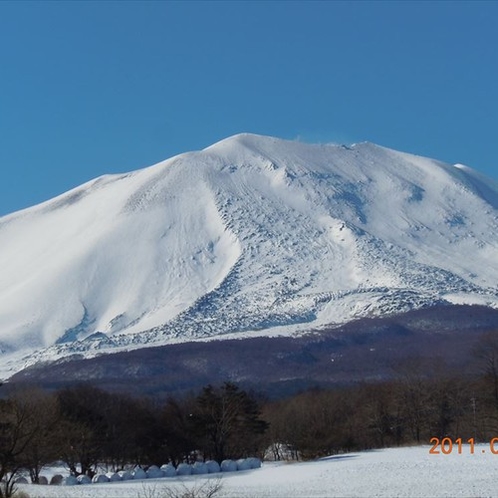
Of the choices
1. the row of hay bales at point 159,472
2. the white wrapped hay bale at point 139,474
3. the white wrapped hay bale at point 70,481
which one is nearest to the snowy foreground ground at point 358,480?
the row of hay bales at point 159,472

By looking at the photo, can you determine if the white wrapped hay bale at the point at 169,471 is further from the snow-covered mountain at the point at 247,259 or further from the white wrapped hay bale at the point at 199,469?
the snow-covered mountain at the point at 247,259

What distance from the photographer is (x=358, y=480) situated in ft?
132

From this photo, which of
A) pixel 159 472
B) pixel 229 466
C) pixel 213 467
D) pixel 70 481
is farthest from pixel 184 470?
pixel 70 481

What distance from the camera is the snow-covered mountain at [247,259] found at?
157000mm

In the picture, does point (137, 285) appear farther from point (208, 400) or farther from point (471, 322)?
point (208, 400)

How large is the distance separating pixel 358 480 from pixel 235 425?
72.6 feet

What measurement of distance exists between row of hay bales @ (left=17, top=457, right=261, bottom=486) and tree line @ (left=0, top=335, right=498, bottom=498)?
184 centimetres

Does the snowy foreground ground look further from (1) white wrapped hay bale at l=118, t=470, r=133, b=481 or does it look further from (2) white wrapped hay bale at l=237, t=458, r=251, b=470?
(1) white wrapped hay bale at l=118, t=470, r=133, b=481

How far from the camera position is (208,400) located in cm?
6275

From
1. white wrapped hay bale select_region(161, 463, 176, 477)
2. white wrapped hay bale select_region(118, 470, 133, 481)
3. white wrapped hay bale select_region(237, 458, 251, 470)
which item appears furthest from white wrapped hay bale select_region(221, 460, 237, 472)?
white wrapped hay bale select_region(118, 470, 133, 481)

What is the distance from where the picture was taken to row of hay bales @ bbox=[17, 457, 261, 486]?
52.6 metres

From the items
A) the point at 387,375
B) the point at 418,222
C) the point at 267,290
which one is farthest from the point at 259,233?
the point at 387,375

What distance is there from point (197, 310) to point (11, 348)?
27359 mm

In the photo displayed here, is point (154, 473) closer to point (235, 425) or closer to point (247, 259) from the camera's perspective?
point (235, 425)
